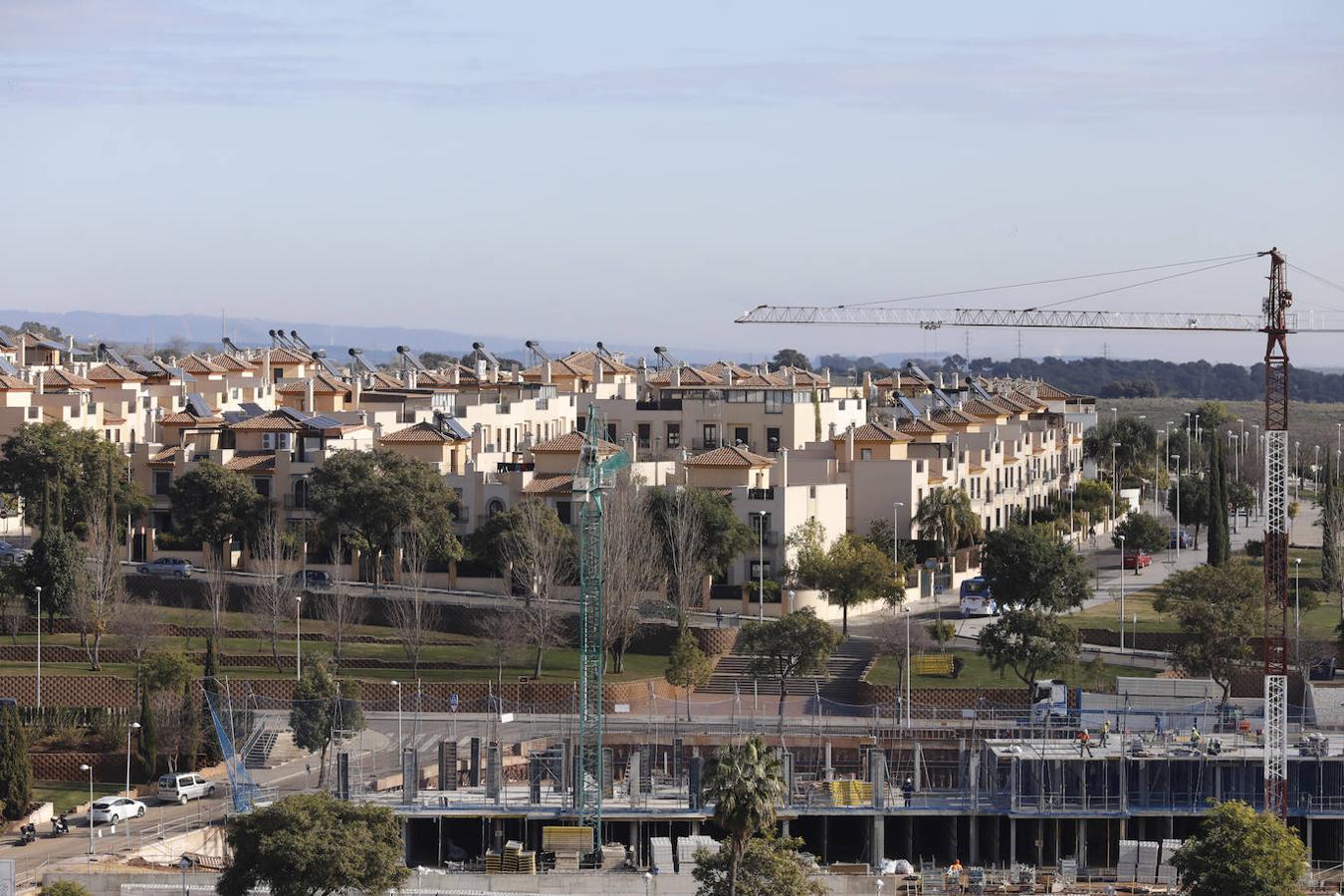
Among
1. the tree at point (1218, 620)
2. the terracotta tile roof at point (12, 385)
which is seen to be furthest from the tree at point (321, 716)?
the terracotta tile roof at point (12, 385)

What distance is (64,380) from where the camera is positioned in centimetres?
11350

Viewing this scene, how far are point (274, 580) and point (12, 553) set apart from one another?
14309 mm

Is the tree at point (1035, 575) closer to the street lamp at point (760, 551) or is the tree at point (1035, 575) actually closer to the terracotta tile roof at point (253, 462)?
the street lamp at point (760, 551)

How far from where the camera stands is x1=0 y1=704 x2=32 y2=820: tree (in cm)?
6159

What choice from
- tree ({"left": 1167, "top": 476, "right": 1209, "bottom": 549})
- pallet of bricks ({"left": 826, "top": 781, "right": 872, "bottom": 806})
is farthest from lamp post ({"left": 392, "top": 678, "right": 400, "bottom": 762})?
tree ({"left": 1167, "top": 476, "right": 1209, "bottom": 549})

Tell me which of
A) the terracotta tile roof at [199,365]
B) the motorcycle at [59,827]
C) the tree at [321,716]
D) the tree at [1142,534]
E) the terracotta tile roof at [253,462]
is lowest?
the motorcycle at [59,827]

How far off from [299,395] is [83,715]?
4910 cm

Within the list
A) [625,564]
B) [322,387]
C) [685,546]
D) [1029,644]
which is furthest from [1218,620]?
[322,387]

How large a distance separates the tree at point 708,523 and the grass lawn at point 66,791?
77.0 ft

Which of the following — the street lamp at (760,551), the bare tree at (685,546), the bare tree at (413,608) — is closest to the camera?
the bare tree at (413,608)

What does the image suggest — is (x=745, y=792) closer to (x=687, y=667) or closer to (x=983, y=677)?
(x=687, y=667)

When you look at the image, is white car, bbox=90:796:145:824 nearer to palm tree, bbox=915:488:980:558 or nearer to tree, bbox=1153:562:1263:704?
tree, bbox=1153:562:1263:704

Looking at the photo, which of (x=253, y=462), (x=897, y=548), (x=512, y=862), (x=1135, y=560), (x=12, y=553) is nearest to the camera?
(x=512, y=862)

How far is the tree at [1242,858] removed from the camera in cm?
5119
